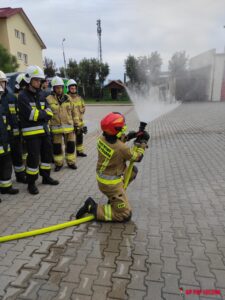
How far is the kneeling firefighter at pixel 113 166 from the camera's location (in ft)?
10.3

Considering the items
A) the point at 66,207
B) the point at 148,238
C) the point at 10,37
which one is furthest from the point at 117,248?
the point at 10,37

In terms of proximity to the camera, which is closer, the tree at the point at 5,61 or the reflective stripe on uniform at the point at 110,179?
the reflective stripe on uniform at the point at 110,179

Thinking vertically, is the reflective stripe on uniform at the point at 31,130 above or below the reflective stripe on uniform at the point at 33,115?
below

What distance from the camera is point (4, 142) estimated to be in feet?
12.8

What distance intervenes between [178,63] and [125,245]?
14.0 feet

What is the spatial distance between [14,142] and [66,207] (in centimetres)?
159

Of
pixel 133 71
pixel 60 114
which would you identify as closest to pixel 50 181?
pixel 60 114

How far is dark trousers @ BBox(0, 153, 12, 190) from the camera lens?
13.3 ft

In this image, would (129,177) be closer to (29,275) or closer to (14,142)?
(29,275)

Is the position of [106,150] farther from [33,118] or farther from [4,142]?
[4,142]

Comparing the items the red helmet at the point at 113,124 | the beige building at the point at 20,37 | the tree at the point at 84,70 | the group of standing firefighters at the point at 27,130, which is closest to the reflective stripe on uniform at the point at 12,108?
the group of standing firefighters at the point at 27,130

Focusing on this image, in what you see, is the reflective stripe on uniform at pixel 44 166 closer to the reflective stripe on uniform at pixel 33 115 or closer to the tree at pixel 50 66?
the reflective stripe on uniform at pixel 33 115

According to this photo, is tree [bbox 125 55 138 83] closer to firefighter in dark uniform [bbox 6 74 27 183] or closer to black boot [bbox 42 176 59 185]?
firefighter in dark uniform [bbox 6 74 27 183]

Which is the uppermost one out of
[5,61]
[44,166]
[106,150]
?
[5,61]
